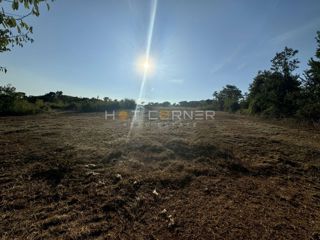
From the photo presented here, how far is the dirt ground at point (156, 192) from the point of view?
1.91m

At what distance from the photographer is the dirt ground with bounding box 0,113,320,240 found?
6.25ft

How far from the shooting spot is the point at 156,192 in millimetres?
2625

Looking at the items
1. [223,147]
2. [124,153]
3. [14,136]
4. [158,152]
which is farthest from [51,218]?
[14,136]

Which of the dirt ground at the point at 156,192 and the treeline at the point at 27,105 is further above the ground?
the treeline at the point at 27,105

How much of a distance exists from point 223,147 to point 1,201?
410 cm

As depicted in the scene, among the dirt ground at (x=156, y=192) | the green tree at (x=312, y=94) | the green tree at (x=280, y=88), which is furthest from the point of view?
the green tree at (x=280, y=88)

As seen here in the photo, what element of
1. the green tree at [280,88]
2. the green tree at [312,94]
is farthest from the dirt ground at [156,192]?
the green tree at [280,88]

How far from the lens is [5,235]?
1.71m

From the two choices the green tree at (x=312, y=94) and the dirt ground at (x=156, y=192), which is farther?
the green tree at (x=312, y=94)

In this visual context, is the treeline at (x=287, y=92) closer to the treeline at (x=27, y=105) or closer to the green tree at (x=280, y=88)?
the green tree at (x=280, y=88)

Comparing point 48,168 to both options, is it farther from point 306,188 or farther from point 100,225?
point 306,188

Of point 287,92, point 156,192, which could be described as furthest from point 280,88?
point 156,192

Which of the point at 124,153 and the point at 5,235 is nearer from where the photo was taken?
the point at 5,235

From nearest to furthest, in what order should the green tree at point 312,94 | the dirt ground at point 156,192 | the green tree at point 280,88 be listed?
the dirt ground at point 156,192
the green tree at point 312,94
the green tree at point 280,88
